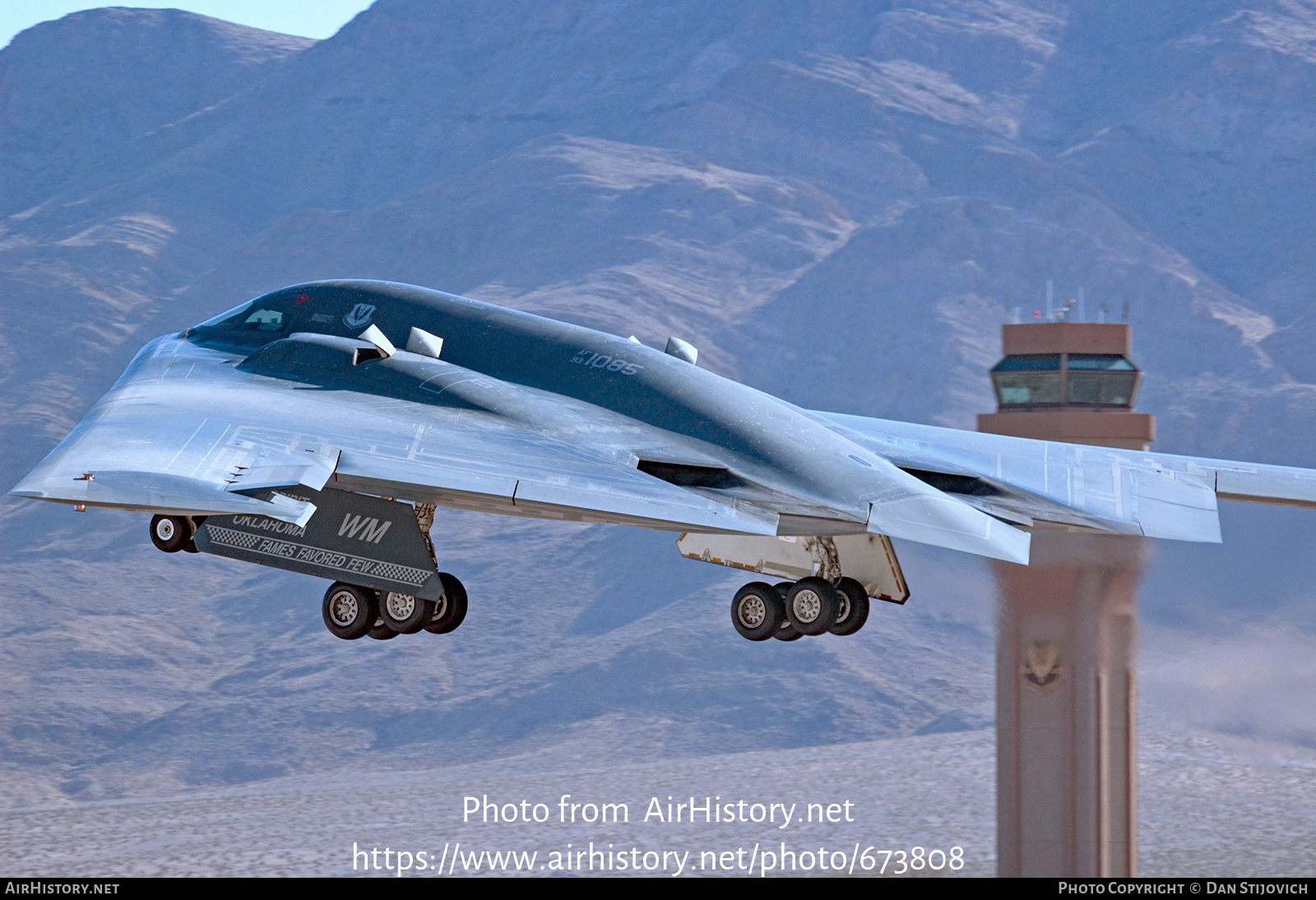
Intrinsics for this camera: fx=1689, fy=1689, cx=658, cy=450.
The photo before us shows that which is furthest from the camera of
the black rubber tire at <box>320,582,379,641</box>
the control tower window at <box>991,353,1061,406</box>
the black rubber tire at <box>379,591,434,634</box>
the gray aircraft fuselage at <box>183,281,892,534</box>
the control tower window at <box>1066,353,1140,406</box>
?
the control tower window at <box>991,353,1061,406</box>

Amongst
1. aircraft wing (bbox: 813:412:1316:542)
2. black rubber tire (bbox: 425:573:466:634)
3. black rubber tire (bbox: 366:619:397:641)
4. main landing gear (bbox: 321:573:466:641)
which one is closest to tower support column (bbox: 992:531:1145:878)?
aircraft wing (bbox: 813:412:1316:542)

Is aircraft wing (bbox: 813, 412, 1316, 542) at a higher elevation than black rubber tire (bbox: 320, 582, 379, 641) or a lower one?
higher

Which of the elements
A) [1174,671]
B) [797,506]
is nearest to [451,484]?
[797,506]

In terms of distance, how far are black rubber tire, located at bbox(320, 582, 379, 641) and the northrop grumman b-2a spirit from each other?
4 cm

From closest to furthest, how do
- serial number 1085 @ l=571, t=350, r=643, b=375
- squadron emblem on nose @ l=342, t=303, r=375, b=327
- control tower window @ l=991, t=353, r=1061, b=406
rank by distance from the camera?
serial number 1085 @ l=571, t=350, r=643, b=375, squadron emblem on nose @ l=342, t=303, r=375, b=327, control tower window @ l=991, t=353, r=1061, b=406

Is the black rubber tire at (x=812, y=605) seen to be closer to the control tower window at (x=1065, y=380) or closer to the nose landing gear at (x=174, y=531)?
the nose landing gear at (x=174, y=531)

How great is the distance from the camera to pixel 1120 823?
70.7m

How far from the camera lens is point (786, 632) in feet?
82.0

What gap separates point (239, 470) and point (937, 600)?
38.5 metres

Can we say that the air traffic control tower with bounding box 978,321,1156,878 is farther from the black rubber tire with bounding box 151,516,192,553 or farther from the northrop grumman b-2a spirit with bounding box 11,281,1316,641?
the black rubber tire with bounding box 151,516,192,553

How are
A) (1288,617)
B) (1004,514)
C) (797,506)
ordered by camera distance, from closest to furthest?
(797,506) < (1004,514) < (1288,617)

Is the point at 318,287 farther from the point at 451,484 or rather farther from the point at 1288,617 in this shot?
the point at 1288,617

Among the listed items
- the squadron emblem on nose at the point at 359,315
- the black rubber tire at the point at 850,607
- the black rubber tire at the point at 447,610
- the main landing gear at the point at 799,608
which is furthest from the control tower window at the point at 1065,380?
the black rubber tire at the point at 447,610

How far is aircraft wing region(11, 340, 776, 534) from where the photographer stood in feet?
65.2
